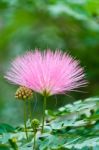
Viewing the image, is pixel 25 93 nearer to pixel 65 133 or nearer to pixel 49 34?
pixel 65 133

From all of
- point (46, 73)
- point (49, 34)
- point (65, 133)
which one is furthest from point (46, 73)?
point (49, 34)

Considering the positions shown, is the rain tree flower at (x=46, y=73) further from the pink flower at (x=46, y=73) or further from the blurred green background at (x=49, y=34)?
the blurred green background at (x=49, y=34)

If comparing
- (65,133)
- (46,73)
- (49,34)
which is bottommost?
(65,133)

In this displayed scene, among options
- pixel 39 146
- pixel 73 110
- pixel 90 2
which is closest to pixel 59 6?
pixel 90 2

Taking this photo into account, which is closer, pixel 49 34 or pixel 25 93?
pixel 25 93

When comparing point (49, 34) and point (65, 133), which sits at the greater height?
point (49, 34)

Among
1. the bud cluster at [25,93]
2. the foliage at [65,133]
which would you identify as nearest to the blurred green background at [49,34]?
the foliage at [65,133]

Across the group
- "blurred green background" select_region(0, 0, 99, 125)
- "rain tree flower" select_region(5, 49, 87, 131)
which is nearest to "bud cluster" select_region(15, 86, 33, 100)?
"rain tree flower" select_region(5, 49, 87, 131)

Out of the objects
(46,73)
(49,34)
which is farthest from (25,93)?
(49,34)
